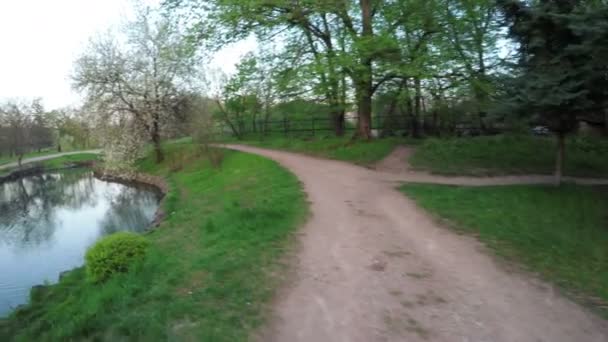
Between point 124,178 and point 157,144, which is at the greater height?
point 157,144

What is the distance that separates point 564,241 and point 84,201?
22.1m

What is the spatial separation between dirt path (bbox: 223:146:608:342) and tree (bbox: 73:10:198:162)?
19.4m

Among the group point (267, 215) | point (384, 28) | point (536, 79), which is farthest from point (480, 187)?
point (384, 28)

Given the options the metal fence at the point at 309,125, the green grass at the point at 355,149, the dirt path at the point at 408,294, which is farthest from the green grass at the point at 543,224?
the metal fence at the point at 309,125

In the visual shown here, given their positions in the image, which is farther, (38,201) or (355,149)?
(38,201)

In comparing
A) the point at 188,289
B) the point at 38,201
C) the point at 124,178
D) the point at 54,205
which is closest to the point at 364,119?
the point at 188,289

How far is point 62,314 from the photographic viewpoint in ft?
20.1

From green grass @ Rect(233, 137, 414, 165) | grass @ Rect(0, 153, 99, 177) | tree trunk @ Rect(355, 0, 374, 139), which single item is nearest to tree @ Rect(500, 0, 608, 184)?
tree trunk @ Rect(355, 0, 374, 139)

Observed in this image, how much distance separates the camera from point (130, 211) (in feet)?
58.2

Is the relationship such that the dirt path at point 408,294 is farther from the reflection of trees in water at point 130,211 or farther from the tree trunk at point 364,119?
the reflection of trees in water at point 130,211

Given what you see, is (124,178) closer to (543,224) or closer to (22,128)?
(22,128)

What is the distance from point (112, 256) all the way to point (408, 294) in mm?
4857

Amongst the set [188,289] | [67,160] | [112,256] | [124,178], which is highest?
[67,160]

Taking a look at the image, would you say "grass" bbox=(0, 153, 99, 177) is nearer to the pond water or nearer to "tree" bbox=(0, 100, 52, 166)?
"tree" bbox=(0, 100, 52, 166)
